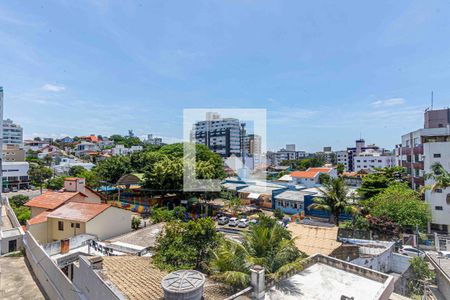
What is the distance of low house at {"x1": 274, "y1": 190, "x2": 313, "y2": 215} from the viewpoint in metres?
28.3

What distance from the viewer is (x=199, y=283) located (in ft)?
18.9

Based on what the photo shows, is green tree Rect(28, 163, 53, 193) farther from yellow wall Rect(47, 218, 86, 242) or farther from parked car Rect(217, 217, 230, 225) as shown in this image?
parked car Rect(217, 217, 230, 225)

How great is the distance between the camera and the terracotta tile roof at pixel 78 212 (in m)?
14.9

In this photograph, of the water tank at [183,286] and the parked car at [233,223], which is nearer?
the water tank at [183,286]

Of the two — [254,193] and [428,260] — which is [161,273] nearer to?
[428,260]

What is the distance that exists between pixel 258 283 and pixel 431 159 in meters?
25.2

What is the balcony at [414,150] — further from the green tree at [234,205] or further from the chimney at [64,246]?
the chimney at [64,246]

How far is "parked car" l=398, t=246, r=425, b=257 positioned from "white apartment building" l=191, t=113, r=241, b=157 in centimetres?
5694

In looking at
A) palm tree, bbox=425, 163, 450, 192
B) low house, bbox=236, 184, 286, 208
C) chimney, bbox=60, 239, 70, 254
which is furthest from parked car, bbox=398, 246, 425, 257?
chimney, bbox=60, 239, 70, 254

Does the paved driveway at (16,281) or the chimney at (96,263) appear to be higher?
the chimney at (96,263)

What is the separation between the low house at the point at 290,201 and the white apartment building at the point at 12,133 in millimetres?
84181

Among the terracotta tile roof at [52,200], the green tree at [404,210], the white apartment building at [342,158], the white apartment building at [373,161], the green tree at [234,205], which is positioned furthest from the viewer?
the white apartment building at [342,158]

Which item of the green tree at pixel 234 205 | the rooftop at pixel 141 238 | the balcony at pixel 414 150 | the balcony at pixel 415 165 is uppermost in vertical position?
the balcony at pixel 414 150

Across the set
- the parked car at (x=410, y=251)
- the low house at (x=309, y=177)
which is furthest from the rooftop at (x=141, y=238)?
the low house at (x=309, y=177)
